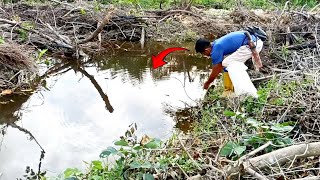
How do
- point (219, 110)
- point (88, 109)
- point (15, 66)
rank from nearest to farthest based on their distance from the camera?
1. point (219, 110)
2. point (88, 109)
3. point (15, 66)

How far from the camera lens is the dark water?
4840mm

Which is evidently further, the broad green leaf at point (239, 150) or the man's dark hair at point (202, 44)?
the man's dark hair at point (202, 44)

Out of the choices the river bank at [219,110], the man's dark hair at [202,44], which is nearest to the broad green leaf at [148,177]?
the river bank at [219,110]

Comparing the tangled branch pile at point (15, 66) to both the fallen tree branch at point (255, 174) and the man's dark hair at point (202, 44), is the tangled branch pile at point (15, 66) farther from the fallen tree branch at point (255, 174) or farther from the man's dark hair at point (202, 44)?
the fallen tree branch at point (255, 174)

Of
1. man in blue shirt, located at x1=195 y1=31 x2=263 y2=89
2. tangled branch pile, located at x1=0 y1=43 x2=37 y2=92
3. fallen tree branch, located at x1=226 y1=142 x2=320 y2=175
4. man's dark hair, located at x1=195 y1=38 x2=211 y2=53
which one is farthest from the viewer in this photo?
tangled branch pile, located at x1=0 y1=43 x2=37 y2=92

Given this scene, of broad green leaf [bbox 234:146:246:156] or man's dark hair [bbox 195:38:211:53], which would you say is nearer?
broad green leaf [bbox 234:146:246:156]

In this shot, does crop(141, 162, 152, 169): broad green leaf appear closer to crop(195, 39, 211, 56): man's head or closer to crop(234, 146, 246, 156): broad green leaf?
crop(234, 146, 246, 156): broad green leaf

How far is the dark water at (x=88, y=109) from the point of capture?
191 inches

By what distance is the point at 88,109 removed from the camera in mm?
6137

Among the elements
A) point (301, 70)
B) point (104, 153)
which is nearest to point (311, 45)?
point (301, 70)

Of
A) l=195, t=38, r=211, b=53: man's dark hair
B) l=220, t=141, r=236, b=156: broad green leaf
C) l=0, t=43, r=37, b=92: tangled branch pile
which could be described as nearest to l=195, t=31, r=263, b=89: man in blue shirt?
l=195, t=38, r=211, b=53: man's dark hair

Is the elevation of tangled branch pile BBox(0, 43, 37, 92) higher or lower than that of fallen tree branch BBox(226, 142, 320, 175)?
higher

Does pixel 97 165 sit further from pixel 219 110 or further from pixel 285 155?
pixel 219 110

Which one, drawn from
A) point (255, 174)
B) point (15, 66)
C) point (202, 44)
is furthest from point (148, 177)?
point (15, 66)
